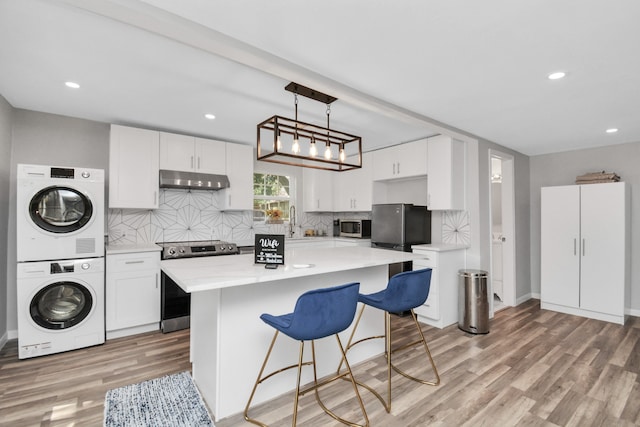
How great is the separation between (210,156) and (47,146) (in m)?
1.72

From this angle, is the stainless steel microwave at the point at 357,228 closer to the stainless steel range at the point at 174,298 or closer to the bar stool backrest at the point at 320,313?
the stainless steel range at the point at 174,298

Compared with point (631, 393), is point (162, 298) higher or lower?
higher

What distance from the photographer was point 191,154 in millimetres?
4027

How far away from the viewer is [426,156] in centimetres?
414

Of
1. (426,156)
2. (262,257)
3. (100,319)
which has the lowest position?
(100,319)

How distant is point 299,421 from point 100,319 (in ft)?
7.98

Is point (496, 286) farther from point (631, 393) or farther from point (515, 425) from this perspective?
point (515, 425)

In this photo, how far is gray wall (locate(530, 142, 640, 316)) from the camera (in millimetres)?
4176

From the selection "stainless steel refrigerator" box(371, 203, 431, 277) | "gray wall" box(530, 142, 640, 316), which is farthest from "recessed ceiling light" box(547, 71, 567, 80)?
"gray wall" box(530, 142, 640, 316)

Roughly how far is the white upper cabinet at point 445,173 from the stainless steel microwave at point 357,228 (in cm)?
128

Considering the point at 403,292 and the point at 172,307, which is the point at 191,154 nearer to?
the point at 172,307

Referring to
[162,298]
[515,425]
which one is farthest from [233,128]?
[515,425]

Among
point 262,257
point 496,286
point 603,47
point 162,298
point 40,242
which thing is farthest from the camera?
point 496,286

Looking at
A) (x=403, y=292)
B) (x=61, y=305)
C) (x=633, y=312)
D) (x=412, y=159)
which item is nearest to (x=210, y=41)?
(x=403, y=292)
